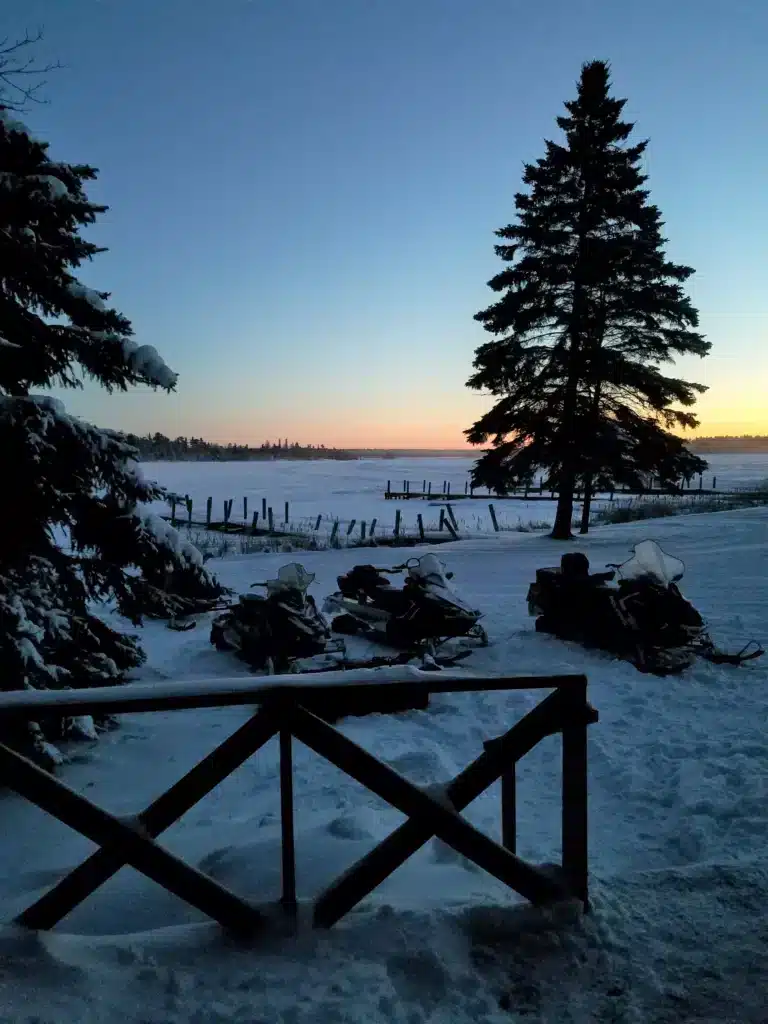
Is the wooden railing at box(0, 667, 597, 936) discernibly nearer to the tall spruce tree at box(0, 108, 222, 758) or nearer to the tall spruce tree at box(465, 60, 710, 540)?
the tall spruce tree at box(0, 108, 222, 758)

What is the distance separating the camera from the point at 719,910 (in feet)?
9.95

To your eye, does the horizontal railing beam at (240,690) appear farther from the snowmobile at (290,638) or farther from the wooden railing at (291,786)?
the snowmobile at (290,638)

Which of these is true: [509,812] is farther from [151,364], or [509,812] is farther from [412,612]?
[412,612]

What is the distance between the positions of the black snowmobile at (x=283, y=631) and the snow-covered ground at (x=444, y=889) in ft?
3.81

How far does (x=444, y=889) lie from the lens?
10.5 feet

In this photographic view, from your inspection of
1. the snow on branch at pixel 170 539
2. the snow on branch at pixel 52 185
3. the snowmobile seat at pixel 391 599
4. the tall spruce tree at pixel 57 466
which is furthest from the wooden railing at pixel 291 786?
the snowmobile seat at pixel 391 599

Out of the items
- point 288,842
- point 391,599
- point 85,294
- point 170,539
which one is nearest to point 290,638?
point 391,599

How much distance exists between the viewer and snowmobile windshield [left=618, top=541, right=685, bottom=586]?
325 inches

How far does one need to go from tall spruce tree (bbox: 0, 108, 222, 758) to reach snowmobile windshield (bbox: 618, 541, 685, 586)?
5340 millimetres

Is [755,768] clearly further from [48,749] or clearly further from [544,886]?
[48,749]

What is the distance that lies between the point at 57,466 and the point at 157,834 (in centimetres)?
311

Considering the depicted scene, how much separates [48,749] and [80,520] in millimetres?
1715

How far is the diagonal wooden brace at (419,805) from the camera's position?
8.74 ft

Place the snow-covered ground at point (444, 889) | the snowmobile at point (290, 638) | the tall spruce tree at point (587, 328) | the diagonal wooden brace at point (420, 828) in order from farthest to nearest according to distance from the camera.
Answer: the tall spruce tree at point (587, 328), the snowmobile at point (290, 638), the diagonal wooden brace at point (420, 828), the snow-covered ground at point (444, 889)
